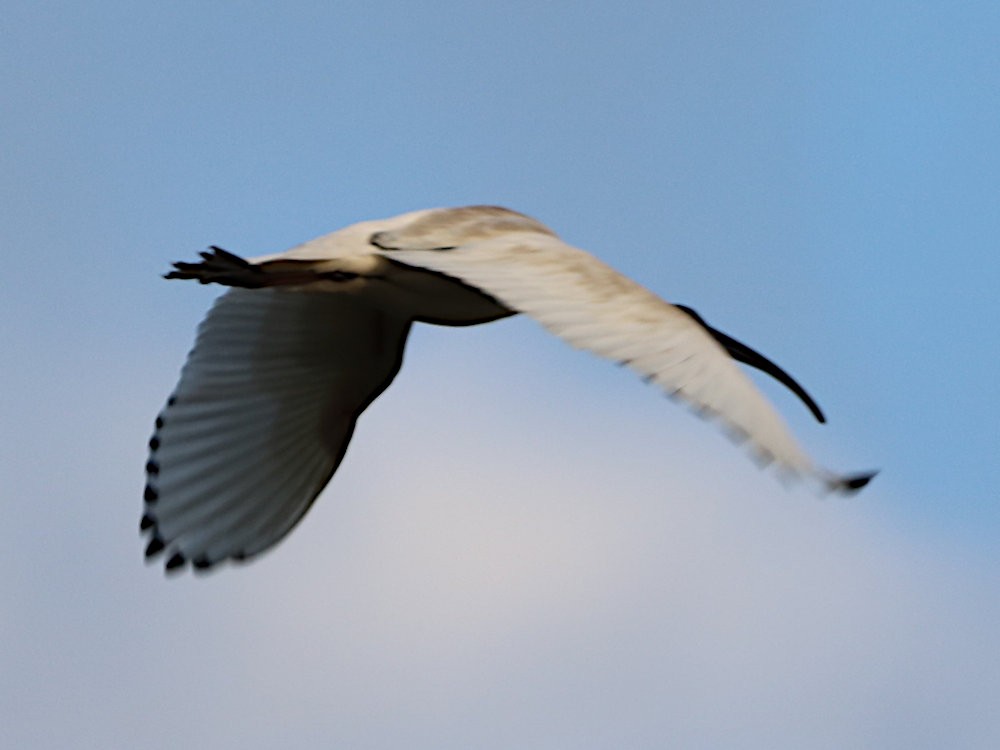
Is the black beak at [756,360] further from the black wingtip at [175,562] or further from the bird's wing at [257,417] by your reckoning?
the black wingtip at [175,562]

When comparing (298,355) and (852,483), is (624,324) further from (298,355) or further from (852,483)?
(298,355)

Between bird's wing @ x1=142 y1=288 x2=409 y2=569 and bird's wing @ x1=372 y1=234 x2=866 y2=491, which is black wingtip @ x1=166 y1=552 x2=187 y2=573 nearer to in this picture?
bird's wing @ x1=142 y1=288 x2=409 y2=569

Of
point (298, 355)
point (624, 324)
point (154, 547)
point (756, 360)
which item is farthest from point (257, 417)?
point (624, 324)

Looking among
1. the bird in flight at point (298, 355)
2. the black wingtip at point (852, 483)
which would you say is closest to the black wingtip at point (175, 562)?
the bird in flight at point (298, 355)

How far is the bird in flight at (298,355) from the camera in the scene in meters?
8.93

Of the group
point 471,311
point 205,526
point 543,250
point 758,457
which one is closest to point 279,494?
point 205,526

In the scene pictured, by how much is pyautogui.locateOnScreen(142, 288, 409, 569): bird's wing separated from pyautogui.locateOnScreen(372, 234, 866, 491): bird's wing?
8.26 feet

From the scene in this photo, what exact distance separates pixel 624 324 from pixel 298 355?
440 centimetres

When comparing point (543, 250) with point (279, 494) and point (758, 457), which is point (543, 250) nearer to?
point (758, 457)

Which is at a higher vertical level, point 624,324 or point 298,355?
point 298,355

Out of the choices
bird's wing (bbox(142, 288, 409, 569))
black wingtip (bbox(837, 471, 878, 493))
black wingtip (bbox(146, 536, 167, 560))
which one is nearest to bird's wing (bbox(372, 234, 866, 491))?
black wingtip (bbox(837, 471, 878, 493))

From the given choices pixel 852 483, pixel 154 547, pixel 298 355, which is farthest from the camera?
pixel 298 355

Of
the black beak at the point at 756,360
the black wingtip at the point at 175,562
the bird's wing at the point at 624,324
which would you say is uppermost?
the black beak at the point at 756,360

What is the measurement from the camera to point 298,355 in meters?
11.2
